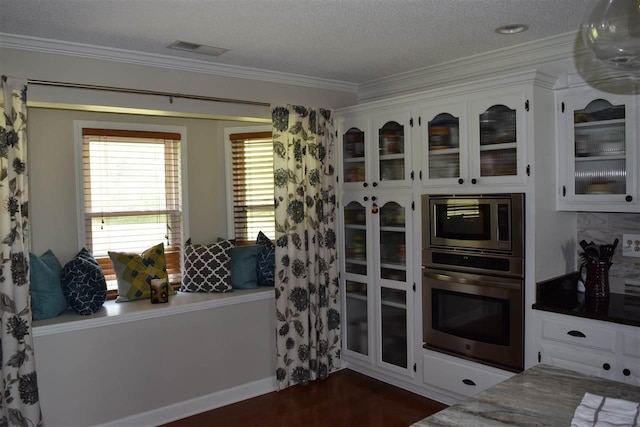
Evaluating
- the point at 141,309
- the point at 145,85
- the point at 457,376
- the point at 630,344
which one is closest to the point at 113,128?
the point at 145,85

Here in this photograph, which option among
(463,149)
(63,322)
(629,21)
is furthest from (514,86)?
(63,322)

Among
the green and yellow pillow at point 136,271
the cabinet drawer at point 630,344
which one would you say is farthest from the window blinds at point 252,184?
the cabinet drawer at point 630,344

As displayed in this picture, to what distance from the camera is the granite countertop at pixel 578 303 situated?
295 cm

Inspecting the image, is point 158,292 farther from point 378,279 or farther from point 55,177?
point 378,279

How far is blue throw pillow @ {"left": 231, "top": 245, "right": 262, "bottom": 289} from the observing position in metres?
4.22

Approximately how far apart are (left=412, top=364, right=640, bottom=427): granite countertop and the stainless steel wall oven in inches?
58.9

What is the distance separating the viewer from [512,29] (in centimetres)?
317

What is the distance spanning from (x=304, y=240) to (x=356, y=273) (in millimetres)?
548

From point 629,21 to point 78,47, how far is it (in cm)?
304

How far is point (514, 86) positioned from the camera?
128 inches

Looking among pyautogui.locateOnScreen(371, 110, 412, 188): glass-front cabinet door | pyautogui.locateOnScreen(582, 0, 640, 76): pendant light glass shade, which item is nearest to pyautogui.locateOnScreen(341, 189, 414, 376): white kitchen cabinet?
pyautogui.locateOnScreen(371, 110, 412, 188): glass-front cabinet door

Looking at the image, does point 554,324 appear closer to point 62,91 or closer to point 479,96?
point 479,96

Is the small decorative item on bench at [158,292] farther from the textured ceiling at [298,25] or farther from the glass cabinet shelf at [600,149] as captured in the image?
the glass cabinet shelf at [600,149]

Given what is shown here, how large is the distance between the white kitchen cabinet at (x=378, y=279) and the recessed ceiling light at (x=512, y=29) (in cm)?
127
